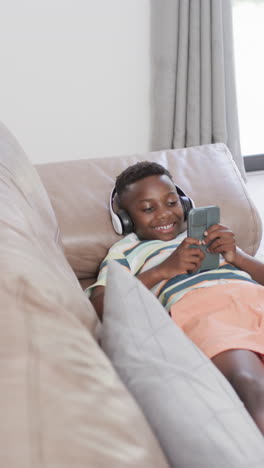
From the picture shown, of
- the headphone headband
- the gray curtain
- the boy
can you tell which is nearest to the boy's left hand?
the boy

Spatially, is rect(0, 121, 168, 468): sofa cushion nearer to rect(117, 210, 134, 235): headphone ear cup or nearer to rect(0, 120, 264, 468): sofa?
rect(0, 120, 264, 468): sofa

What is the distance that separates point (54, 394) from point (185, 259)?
907 millimetres

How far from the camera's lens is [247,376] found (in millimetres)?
949

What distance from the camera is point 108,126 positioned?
2.84m

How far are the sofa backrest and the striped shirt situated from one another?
0.31ft

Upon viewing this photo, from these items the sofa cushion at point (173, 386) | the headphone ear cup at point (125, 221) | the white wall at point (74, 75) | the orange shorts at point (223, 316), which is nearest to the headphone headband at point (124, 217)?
the headphone ear cup at point (125, 221)

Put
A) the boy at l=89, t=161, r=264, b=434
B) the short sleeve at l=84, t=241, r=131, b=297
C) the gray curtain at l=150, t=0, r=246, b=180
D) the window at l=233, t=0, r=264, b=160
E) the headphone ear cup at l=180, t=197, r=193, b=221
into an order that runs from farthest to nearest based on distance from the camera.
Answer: the window at l=233, t=0, r=264, b=160 → the gray curtain at l=150, t=0, r=246, b=180 → the headphone ear cup at l=180, t=197, r=193, b=221 → the short sleeve at l=84, t=241, r=131, b=297 → the boy at l=89, t=161, r=264, b=434

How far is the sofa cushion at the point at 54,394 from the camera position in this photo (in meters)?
0.41

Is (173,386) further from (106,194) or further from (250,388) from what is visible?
(106,194)

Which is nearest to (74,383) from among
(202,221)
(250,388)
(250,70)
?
(250,388)

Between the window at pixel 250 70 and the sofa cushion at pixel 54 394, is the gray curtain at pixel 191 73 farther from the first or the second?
the sofa cushion at pixel 54 394

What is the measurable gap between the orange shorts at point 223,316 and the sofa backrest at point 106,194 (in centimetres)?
41

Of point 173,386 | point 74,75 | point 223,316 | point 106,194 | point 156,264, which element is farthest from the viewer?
point 74,75

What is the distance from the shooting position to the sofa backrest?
5.23 feet
